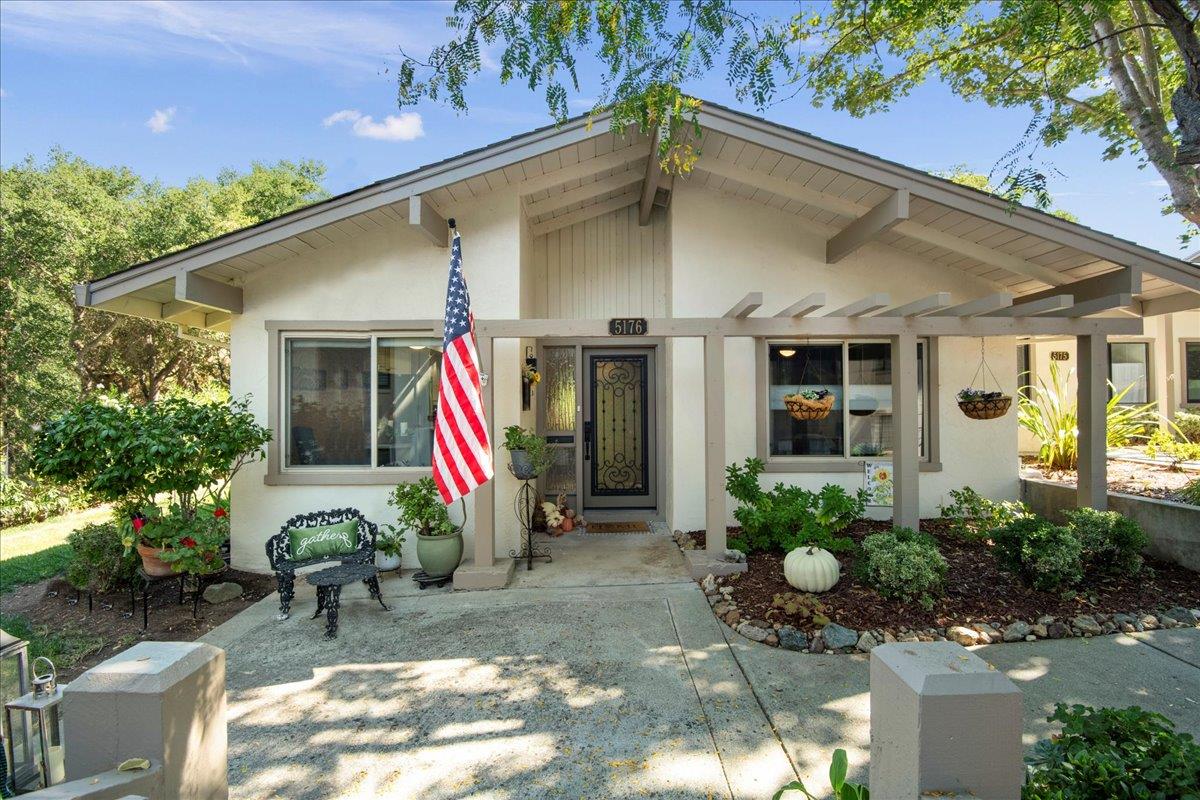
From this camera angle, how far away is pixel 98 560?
525cm

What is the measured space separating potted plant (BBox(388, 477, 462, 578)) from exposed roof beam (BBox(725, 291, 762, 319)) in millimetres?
3304

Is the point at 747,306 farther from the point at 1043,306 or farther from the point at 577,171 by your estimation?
the point at 1043,306

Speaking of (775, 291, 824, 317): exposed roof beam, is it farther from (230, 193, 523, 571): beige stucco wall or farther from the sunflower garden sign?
(230, 193, 523, 571): beige stucco wall

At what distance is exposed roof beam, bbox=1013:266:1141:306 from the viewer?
521 centimetres

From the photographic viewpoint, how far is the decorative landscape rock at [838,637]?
398 cm

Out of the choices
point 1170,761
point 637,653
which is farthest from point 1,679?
point 1170,761

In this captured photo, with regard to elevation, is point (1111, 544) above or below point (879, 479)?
below

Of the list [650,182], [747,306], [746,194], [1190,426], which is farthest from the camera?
[1190,426]

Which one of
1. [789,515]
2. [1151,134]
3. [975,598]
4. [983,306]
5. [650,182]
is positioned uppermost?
[650,182]

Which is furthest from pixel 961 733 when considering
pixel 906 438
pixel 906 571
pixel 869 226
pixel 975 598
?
pixel 869 226

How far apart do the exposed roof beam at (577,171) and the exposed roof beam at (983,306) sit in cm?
367

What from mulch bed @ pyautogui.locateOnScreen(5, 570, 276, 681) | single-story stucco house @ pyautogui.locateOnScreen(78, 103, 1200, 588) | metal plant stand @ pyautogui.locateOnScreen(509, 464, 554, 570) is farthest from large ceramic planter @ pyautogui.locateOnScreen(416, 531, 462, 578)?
mulch bed @ pyautogui.locateOnScreen(5, 570, 276, 681)

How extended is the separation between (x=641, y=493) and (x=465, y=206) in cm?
453

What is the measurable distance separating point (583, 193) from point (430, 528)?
4.32 meters
